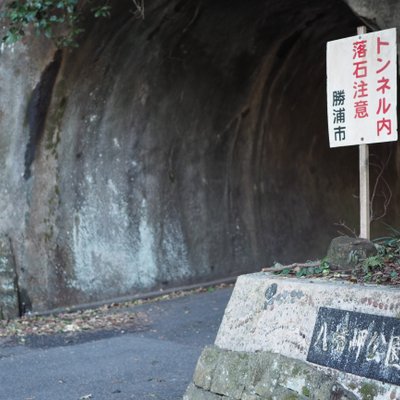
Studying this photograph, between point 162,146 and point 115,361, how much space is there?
13.0 ft

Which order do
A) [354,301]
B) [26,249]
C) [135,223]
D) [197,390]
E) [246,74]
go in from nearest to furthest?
[354,301]
[197,390]
[26,249]
[135,223]
[246,74]

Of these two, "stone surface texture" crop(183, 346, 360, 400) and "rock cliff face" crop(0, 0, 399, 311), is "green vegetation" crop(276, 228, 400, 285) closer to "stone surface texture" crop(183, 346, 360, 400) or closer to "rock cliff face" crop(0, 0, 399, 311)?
"stone surface texture" crop(183, 346, 360, 400)

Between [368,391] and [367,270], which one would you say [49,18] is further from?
[368,391]

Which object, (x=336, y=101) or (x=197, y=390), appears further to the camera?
(x=336, y=101)

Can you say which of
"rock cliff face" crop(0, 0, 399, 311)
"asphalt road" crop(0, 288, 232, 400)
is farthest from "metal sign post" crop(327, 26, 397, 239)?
"rock cliff face" crop(0, 0, 399, 311)

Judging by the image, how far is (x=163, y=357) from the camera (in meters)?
6.46

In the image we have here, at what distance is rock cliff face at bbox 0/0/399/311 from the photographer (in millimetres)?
8266

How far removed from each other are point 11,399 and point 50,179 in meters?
3.56

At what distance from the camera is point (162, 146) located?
973 cm

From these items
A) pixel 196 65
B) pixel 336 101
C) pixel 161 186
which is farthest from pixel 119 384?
pixel 196 65

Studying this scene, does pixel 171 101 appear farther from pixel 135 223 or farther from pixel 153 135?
pixel 135 223

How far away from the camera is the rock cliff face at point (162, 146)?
8.27 m

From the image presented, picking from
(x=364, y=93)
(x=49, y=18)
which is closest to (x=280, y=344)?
(x=364, y=93)

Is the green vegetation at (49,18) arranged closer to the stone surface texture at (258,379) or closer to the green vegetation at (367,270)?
the green vegetation at (367,270)
